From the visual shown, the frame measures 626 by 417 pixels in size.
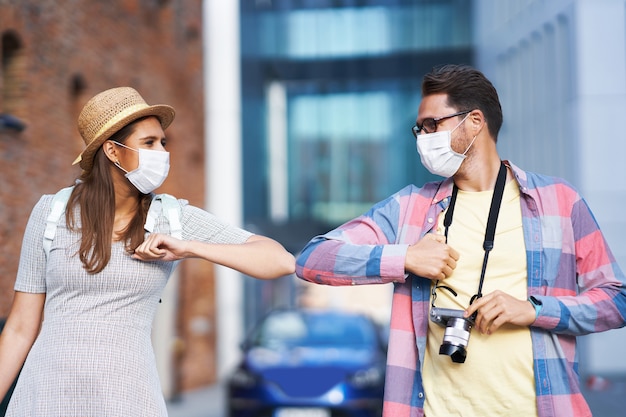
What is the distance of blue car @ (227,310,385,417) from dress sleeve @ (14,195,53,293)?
6.20m

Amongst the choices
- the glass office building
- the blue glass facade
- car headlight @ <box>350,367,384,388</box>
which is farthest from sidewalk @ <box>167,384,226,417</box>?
the blue glass facade

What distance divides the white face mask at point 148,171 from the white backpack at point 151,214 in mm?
72

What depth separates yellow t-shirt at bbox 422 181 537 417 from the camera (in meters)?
2.96

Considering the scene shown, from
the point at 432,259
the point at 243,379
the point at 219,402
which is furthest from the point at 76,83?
the point at 432,259

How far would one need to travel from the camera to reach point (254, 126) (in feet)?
74.2

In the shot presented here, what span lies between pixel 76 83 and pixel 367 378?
566cm

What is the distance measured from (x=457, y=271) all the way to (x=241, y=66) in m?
18.7

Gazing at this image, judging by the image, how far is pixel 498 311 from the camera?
111 inches

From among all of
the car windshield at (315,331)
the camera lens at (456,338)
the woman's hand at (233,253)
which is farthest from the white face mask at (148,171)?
the car windshield at (315,331)

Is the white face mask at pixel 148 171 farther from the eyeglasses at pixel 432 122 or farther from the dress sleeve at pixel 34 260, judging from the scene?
the eyeglasses at pixel 432 122

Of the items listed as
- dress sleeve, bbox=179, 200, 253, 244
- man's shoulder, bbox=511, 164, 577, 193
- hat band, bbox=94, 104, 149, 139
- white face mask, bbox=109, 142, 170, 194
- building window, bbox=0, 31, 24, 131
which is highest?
building window, bbox=0, 31, 24, 131

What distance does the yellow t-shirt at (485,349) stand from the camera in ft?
9.72

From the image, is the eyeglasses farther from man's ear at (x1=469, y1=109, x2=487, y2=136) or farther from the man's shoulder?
the man's shoulder

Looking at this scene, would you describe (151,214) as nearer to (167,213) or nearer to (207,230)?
(167,213)
